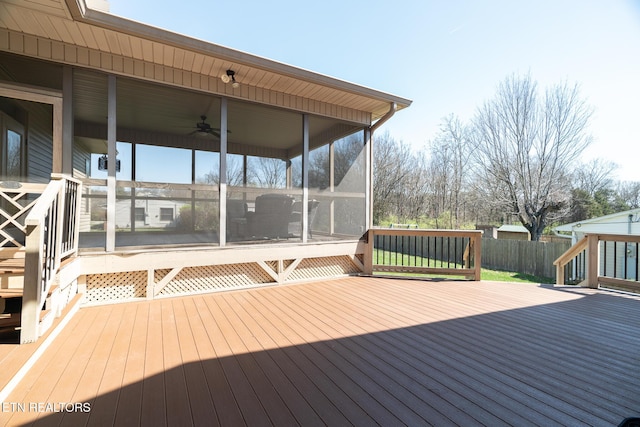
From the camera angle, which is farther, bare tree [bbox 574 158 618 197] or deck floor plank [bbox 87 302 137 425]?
bare tree [bbox 574 158 618 197]

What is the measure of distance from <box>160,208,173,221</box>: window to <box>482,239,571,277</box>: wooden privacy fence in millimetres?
10803

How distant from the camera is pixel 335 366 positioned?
2.14 m

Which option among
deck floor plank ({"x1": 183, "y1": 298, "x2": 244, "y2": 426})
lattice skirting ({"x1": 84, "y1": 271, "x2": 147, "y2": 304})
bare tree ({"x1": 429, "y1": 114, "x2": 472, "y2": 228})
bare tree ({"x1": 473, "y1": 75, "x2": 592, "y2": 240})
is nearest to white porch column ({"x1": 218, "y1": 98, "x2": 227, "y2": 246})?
lattice skirting ({"x1": 84, "y1": 271, "x2": 147, "y2": 304})

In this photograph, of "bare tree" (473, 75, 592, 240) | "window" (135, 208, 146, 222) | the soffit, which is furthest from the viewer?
"bare tree" (473, 75, 592, 240)

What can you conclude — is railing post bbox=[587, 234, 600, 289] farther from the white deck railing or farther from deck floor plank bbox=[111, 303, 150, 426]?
the white deck railing

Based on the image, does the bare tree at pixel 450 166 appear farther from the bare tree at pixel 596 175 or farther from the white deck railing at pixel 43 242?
the white deck railing at pixel 43 242

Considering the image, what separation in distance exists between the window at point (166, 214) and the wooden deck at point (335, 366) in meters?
1.09

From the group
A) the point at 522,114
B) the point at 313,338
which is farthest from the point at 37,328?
the point at 522,114

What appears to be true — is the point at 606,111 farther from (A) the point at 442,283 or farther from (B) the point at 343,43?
(A) the point at 442,283

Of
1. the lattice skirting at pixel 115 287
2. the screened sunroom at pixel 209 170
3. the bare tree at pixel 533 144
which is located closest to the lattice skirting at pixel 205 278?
the lattice skirting at pixel 115 287

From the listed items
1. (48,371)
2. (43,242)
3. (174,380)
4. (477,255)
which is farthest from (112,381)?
(477,255)

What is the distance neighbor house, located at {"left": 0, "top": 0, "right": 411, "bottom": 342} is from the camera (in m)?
2.97

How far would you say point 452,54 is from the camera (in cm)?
798

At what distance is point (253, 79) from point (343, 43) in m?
5.18
